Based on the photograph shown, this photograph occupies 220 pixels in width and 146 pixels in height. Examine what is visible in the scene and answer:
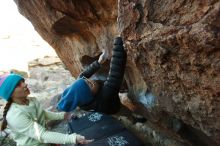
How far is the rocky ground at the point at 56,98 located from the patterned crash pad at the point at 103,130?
0.57 meters

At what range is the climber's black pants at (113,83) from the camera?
4.71m

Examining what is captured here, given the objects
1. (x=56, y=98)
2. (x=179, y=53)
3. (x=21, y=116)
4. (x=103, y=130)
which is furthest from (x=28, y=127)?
(x=56, y=98)

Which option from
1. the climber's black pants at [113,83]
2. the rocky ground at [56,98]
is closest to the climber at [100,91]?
the climber's black pants at [113,83]

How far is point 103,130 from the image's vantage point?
5.62 m

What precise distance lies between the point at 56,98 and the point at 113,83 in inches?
294

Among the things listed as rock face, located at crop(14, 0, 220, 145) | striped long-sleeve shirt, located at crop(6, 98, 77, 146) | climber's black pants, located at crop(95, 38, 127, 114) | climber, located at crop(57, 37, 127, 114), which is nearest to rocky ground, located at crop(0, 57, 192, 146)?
climber's black pants, located at crop(95, 38, 127, 114)

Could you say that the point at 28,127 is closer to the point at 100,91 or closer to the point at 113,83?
the point at 113,83

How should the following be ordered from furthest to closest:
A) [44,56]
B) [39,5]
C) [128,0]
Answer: [44,56]
[39,5]
[128,0]

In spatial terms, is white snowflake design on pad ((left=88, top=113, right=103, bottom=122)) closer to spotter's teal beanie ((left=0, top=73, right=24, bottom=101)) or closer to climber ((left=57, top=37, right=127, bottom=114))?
climber ((left=57, top=37, right=127, bottom=114))

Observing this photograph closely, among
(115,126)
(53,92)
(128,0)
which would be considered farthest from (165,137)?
(53,92)

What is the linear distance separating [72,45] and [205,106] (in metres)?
5.20

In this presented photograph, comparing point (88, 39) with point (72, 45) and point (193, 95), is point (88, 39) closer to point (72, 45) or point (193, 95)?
point (72, 45)

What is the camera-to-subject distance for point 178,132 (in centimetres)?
480

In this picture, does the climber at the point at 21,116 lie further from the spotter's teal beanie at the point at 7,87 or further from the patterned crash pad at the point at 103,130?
the patterned crash pad at the point at 103,130
